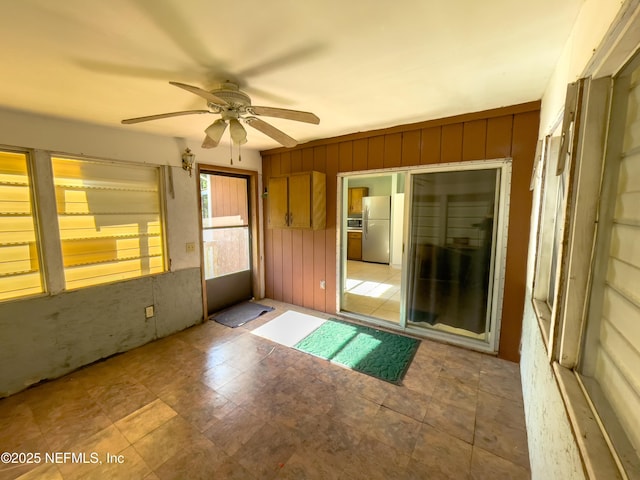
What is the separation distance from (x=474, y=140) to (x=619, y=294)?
6.90 feet

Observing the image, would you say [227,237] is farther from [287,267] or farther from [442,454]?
[442,454]

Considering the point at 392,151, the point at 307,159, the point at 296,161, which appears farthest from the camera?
the point at 296,161

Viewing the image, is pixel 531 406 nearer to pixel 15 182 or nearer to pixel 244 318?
pixel 244 318

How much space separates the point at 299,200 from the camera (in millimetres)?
3404

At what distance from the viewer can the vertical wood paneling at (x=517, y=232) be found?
2.34 meters

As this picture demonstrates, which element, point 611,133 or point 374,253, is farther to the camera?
point 374,253

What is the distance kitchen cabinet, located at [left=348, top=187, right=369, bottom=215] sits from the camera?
6.89 meters

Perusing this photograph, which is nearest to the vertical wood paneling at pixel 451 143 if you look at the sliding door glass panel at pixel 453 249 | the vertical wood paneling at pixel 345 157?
the sliding door glass panel at pixel 453 249

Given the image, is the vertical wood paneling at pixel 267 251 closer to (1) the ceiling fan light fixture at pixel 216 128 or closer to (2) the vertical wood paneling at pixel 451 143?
(1) the ceiling fan light fixture at pixel 216 128

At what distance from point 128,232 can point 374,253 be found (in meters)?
5.22

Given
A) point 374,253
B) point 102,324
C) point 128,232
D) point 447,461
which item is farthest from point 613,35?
point 374,253

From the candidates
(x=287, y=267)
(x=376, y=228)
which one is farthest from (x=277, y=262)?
(x=376, y=228)

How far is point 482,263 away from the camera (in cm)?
265

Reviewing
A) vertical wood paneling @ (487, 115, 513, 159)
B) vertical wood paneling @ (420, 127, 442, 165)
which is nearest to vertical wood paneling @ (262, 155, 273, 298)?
vertical wood paneling @ (420, 127, 442, 165)
